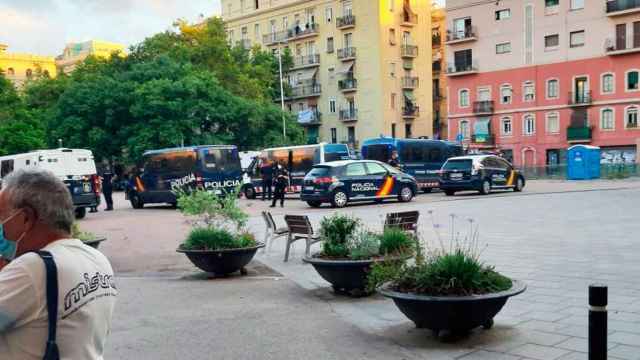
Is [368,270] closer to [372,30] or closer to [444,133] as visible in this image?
[372,30]

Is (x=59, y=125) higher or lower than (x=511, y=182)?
higher

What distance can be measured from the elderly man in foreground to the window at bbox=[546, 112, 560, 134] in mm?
55006

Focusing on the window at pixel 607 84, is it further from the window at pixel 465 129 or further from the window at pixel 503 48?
the window at pixel 465 129

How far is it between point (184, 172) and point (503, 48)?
3810 centimetres

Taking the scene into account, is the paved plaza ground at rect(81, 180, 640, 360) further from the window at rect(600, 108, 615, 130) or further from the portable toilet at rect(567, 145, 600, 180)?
the window at rect(600, 108, 615, 130)

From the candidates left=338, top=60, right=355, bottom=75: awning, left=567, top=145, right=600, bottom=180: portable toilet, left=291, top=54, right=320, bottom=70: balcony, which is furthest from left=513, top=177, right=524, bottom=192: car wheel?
left=291, top=54, right=320, bottom=70: balcony

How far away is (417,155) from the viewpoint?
34.0m

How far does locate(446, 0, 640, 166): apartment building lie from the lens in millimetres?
49594

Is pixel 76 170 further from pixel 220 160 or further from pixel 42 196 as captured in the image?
pixel 42 196

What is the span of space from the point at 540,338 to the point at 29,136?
53.2m

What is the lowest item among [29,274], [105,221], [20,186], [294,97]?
[105,221]

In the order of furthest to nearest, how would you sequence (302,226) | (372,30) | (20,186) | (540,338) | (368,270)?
(372,30) < (302,226) < (368,270) < (540,338) < (20,186)

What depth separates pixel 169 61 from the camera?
48812 millimetres

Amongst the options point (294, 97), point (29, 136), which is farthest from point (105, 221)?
point (294, 97)
